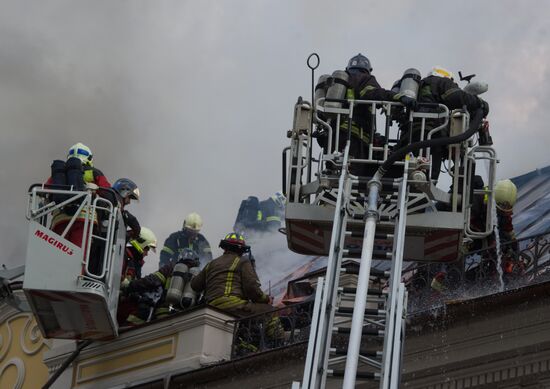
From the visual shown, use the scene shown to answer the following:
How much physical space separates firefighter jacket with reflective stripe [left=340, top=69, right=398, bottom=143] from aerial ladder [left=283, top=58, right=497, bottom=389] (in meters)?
0.14

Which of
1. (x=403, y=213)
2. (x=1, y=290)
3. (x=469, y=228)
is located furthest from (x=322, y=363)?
(x=1, y=290)

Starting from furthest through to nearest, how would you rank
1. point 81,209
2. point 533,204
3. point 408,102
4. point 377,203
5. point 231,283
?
point 533,204
point 231,283
point 81,209
point 408,102
point 377,203

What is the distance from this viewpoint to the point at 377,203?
11602mm

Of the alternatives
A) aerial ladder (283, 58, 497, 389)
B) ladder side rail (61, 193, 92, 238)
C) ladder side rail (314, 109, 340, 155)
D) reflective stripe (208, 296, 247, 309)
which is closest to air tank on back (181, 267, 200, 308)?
reflective stripe (208, 296, 247, 309)

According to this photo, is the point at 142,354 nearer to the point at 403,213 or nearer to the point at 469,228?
the point at 469,228

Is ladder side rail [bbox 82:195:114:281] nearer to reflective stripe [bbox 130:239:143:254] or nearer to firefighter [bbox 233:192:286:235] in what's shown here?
reflective stripe [bbox 130:239:143:254]

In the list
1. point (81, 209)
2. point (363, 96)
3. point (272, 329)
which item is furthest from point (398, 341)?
point (81, 209)

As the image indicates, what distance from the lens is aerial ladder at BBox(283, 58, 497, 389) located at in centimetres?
1123

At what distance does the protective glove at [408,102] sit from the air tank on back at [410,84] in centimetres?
9

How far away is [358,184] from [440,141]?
953 millimetres

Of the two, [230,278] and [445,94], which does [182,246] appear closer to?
[230,278]

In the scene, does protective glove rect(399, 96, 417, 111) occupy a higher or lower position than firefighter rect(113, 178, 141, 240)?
lower

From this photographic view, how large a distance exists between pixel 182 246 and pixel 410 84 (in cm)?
738

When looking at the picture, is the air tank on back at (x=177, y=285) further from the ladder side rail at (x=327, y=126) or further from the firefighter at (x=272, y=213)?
the firefighter at (x=272, y=213)
